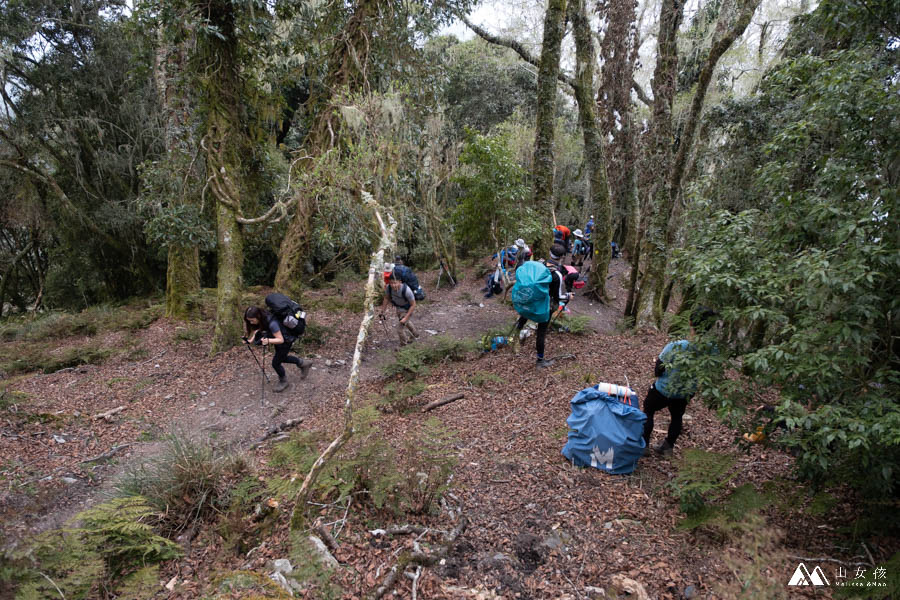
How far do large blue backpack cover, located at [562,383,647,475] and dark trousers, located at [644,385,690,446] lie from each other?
6.9 inches

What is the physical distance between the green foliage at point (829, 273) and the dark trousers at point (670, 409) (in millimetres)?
863

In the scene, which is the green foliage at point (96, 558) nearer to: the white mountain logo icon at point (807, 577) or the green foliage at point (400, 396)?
the green foliage at point (400, 396)

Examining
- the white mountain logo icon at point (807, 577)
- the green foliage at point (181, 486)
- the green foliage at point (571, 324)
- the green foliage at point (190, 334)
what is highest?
the green foliage at point (571, 324)

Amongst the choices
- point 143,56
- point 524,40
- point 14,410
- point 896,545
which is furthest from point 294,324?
point 524,40

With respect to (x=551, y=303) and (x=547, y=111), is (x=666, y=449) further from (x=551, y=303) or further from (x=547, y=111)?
(x=547, y=111)

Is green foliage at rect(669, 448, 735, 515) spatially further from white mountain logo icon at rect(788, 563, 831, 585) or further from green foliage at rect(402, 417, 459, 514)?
green foliage at rect(402, 417, 459, 514)

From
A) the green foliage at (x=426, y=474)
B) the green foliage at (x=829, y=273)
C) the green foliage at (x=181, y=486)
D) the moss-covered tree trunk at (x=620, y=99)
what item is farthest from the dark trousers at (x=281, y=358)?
the moss-covered tree trunk at (x=620, y=99)

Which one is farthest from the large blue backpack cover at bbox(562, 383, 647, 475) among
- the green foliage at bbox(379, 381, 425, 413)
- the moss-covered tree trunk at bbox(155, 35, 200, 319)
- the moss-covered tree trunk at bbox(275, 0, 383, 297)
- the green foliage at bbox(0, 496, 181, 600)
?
the moss-covered tree trunk at bbox(155, 35, 200, 319)

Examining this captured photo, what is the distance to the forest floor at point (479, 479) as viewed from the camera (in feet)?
9.62

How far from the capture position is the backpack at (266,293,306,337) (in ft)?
21.0

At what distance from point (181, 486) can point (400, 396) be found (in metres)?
2.96

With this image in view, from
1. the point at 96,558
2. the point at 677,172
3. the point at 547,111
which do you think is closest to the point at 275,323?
the point at 96,558

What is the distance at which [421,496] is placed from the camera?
3703 millimetres

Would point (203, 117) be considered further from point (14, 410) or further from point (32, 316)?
point (32, 316)
